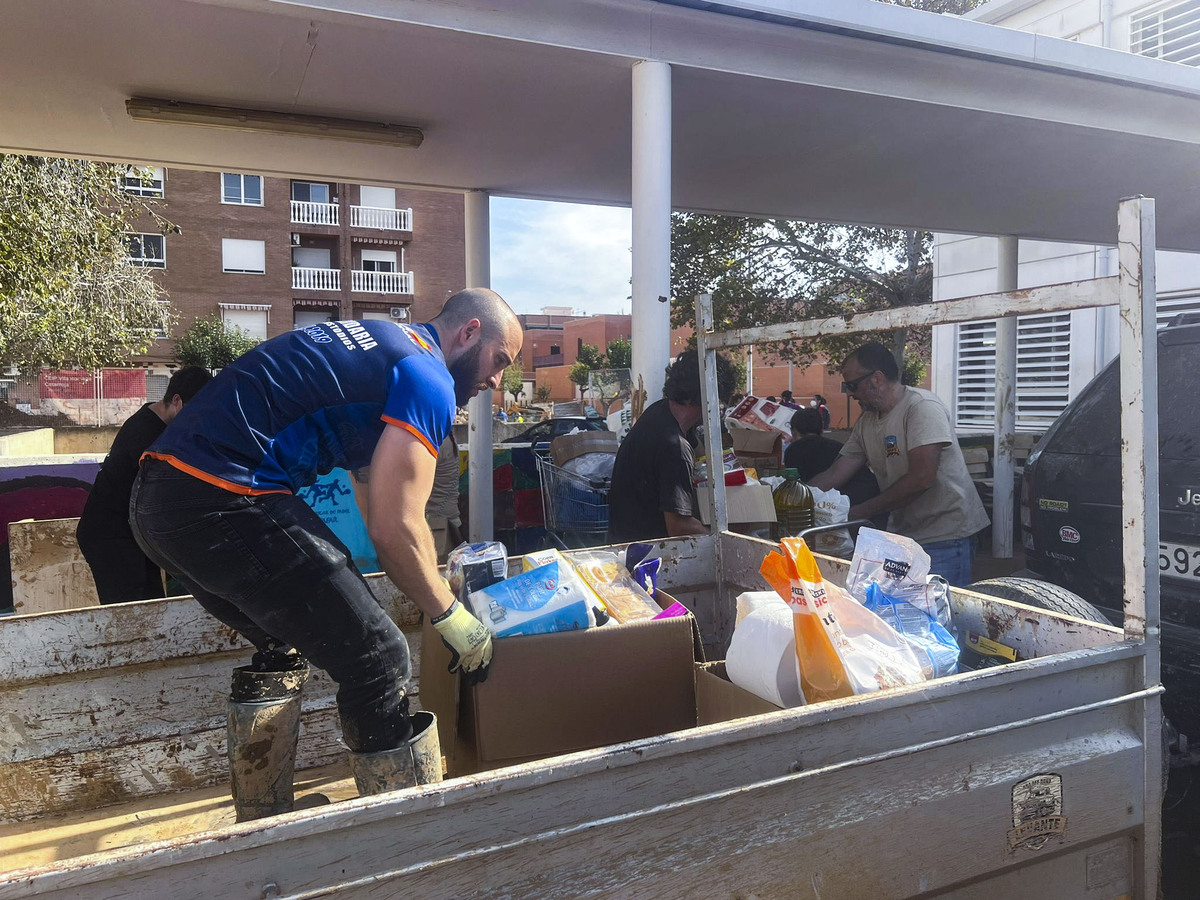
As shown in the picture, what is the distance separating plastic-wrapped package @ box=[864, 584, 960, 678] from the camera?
2.17 m

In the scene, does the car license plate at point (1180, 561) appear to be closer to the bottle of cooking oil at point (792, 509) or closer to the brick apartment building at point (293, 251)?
the bottle of cooking oil at point (792, 509)

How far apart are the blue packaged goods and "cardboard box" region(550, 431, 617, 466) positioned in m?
3.59

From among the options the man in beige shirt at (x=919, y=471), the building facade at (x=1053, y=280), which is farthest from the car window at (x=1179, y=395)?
the building facade at (x=1053, y=280)

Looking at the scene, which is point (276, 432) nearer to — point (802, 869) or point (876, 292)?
point (802, 869)

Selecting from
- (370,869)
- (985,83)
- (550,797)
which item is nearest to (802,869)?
(550,797)

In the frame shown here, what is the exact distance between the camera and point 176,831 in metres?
2.42

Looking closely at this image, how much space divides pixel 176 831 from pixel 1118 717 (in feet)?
8.46

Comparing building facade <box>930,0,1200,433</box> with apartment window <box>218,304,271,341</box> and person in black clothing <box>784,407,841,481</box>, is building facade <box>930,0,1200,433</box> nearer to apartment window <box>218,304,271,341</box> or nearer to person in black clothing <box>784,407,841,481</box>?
person in black clothing <box>784,407,841,481</box>

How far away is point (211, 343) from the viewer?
31.0 m

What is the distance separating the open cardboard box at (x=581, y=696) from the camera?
2.24 m

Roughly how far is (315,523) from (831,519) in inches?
123

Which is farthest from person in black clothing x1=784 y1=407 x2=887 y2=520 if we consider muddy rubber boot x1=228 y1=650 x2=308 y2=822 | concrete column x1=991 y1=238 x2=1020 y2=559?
muddy rubber boot x1=228 y1=650 x2=308 y2=822

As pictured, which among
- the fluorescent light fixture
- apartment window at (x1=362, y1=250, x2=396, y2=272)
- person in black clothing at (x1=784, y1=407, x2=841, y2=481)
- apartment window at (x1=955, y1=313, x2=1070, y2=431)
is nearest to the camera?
the fluorescent light fixture

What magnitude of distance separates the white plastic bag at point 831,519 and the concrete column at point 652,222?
114 centimetres
